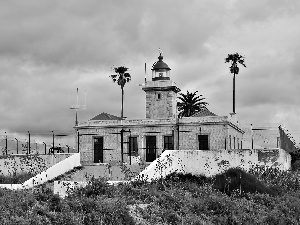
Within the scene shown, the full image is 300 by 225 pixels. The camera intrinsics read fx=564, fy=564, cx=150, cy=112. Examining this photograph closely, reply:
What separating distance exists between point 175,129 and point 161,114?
433 centimetres

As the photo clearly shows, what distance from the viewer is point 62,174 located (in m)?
39.5

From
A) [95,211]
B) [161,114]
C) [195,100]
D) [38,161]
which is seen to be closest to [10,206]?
[95,211]

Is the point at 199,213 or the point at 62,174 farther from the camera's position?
the point at 62,174

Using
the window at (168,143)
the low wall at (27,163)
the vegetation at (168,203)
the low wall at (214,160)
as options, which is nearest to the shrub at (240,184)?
the vegetation at (168,203)

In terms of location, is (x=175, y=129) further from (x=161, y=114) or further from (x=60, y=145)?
(x=60, y=145)

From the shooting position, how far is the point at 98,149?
159 feet

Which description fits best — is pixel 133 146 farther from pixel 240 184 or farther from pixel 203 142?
pixel 240 184

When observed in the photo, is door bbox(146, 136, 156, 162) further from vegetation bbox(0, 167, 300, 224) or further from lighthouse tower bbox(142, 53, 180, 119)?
vegetation bbox(0, 167, 300, 224)

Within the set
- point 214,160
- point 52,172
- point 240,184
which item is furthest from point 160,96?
point 240,184

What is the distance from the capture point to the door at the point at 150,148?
4741 centimetres

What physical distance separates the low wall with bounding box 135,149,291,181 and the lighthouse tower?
42.7 feet

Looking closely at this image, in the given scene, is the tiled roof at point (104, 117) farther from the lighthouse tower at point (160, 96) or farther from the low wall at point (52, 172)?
the low wall at point (52, 172)

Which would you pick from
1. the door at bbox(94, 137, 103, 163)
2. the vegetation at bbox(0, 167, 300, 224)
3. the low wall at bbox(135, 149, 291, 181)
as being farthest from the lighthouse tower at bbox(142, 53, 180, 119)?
the vegetation at bbox(0, 167, 300, 224)

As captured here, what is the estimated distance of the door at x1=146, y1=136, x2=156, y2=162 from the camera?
47.4m
